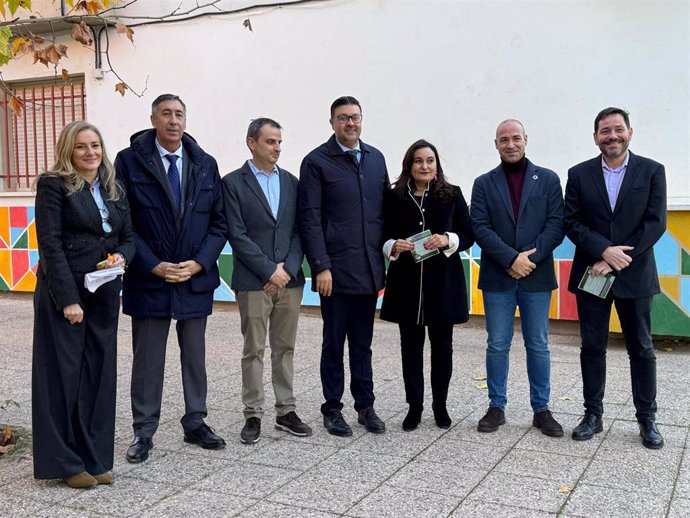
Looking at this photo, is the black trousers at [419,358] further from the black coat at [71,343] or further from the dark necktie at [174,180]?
the black coat at [71,343]

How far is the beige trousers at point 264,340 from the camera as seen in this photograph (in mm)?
4730

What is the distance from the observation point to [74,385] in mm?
3932

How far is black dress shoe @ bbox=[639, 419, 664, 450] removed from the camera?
4.46 meters

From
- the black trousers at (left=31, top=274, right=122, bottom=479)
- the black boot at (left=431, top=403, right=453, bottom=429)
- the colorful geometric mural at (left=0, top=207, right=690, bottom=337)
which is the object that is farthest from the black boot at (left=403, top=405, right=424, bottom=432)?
the colorful geometric mural at (left=0, top=207, right=690, bottom=337)

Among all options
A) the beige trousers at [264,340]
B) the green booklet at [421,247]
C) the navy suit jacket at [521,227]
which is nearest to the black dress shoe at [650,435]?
the navy suit jacket at [521,227]

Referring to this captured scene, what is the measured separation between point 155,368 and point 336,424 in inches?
46.6

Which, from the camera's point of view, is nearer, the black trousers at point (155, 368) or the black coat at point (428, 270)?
the black trousers at point (155, 368)

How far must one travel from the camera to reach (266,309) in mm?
4758

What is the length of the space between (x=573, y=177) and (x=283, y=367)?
2192 mm

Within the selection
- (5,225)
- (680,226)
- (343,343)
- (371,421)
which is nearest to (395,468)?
(371,421)

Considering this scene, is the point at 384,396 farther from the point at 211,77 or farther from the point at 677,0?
the point at 211,77

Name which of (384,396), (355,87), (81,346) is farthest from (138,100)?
(81,346)

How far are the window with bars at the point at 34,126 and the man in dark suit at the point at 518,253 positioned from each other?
742 cm

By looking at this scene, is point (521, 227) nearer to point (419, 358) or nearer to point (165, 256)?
point (419, 358)
